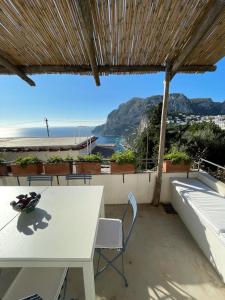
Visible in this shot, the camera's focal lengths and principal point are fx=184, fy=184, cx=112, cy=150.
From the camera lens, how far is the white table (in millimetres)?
1348

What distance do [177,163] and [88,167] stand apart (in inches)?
70.8

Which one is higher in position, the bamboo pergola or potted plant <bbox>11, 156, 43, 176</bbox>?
the bamboo pergola

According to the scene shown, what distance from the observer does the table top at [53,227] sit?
4.53ft

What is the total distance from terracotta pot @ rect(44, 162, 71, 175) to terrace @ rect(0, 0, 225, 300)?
1536 millimetres

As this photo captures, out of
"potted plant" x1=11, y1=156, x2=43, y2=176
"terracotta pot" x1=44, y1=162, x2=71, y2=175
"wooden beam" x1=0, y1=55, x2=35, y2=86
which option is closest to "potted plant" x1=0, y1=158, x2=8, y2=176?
"potted plant" x1=11, y1=156, x2=43, y2=176

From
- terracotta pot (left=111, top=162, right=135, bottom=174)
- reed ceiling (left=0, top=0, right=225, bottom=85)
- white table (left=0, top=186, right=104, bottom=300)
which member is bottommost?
white table (left=0, top=186, right=104, bottom=300)

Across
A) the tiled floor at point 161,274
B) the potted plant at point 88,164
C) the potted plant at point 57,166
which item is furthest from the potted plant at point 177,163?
the potted plant at point 57,166

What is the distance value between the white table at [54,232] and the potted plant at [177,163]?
72.8 inches

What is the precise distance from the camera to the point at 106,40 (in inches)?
83.0

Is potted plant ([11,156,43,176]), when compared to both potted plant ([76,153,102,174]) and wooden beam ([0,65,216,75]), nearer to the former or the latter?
potted plant ([76,153,102,174])

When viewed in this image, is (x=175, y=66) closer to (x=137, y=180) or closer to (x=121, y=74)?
(x=121, y=74)

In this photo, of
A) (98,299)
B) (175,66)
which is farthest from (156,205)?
(175,66)

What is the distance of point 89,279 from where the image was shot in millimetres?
1421

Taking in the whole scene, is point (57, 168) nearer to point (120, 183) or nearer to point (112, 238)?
point (120, 183)
